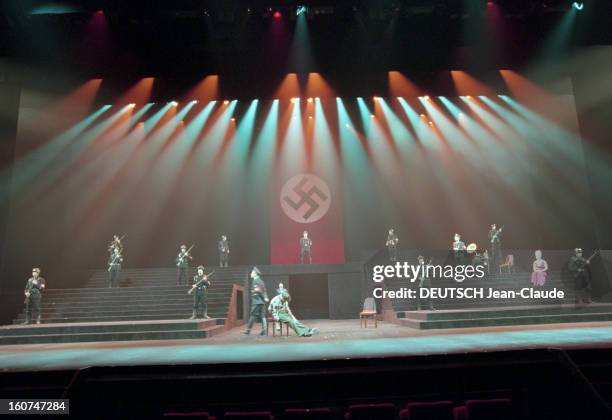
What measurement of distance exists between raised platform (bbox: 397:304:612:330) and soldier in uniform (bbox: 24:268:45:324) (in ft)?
33.6

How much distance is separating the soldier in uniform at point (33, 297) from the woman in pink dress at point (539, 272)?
1505 centimetres

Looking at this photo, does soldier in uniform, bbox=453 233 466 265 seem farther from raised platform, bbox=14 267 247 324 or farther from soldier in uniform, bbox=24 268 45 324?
soldier in uniform, bbox=24 268 45 324

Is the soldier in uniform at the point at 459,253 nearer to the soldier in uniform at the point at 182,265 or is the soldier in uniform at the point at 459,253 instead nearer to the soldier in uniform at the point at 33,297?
the soldier in uniform at the point at 182,265

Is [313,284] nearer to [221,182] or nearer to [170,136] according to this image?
[221,182]

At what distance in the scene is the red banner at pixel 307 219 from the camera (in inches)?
711

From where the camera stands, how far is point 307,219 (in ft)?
59.9

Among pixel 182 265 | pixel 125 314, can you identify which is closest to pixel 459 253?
pixel 182 265

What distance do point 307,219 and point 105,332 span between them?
1048 centimetres

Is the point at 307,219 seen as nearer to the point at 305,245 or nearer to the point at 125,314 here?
the point at 305,245

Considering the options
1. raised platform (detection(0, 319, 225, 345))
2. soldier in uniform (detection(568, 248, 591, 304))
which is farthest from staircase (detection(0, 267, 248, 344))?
soldier in uniform (detection(568, 248, 591, 304))

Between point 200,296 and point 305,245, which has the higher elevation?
point 305,245

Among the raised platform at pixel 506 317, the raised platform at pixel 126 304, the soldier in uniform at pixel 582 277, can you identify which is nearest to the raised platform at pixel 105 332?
the raised platform at pixel 126 304

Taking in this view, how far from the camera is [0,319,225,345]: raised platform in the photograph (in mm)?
9000

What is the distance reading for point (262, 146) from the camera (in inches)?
746
